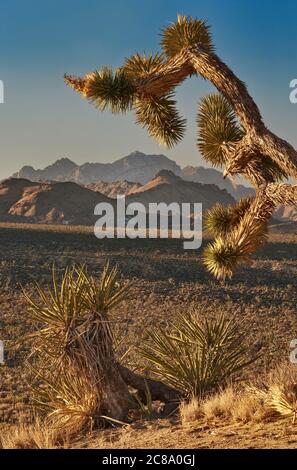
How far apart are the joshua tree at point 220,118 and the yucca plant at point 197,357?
847mm

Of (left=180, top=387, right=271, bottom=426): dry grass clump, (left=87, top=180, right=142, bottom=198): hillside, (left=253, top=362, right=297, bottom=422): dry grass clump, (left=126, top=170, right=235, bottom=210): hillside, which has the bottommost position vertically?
(left=180, top=387, right=271, bottom=426): dry grass clump

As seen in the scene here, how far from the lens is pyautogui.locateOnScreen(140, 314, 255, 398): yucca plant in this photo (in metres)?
8.55

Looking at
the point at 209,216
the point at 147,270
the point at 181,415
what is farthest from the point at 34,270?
the point at 181,415

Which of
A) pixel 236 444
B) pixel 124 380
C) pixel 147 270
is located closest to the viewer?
pixel 236 444

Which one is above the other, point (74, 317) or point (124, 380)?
point (74, 317)

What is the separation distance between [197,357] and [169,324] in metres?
15.9

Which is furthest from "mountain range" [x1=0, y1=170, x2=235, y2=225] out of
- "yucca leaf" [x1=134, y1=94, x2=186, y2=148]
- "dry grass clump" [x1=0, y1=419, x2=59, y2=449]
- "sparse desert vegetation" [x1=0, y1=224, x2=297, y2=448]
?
"dry grass clump" [x1=0, y1=419, x2=59, y2=449]

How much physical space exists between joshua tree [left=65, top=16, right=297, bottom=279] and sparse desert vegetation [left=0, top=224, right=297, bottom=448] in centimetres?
83

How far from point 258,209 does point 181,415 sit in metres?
3.05

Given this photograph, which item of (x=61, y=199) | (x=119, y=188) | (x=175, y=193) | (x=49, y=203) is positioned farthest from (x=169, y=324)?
(x=119, y=188)

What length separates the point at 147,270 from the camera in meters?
37.6

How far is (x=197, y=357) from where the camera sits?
8.56m

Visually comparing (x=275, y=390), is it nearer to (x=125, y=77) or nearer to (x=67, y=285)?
(x=67, y=285)

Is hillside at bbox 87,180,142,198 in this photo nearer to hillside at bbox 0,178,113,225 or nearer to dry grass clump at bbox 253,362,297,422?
hillside at bbox 0,178,113,225
